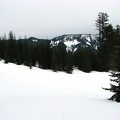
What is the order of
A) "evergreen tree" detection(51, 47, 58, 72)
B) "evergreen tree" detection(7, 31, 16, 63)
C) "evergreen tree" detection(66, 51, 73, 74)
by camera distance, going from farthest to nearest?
1. "evergreen tree" detection(7, 31, 16, 63)
2. "evergreen tree" detection(66, 51, 73, 74)
3. "evergreen tree" detection(51, 47, 58, 72)

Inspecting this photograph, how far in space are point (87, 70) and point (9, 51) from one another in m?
18.8

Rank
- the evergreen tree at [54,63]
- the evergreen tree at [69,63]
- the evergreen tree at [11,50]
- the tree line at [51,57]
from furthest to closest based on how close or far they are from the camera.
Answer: the evergreen tree at [11,50] → the tree line at [51,57] → the evergreen tree at [69,63] → the evergreen tree at [54,63]

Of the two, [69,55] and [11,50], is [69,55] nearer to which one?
[69,55]

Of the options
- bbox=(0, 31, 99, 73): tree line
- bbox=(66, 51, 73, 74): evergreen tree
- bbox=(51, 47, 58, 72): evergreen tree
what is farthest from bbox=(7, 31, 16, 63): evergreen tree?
bbox=(66, 51, 73, 74): evergreen tree

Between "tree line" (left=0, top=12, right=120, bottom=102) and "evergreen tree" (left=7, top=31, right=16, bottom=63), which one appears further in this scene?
"evergreen tree" (left=7, top=31, right=16, bottom=63)

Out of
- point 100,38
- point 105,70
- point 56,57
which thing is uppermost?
point 100,38

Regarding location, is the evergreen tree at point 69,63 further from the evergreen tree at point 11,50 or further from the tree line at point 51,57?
the evergreen tree at point 11,50

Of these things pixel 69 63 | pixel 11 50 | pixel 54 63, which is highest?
pixel 11 50

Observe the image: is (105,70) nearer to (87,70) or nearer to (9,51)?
(87,70)

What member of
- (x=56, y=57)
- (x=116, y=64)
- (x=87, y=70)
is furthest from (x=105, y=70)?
(x=116, y=64)

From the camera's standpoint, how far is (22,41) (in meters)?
59.8

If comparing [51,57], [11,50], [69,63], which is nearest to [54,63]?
[69,63]

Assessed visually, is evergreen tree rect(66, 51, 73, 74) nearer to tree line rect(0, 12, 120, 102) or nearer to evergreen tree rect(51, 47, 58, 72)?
tree line rect(0, 12, 120, 102)

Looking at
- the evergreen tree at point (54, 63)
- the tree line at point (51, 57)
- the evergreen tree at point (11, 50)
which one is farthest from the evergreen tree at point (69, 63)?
the evergreen tree at point (11, 50)
